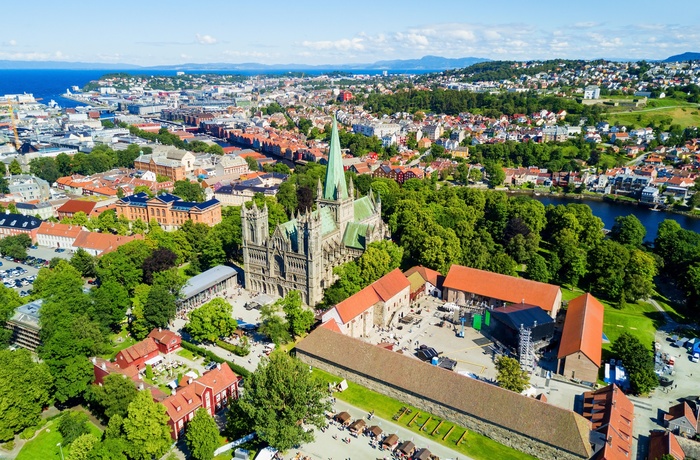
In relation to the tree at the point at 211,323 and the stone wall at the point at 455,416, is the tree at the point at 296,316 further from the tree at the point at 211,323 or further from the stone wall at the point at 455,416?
the tree at the point at 211,323

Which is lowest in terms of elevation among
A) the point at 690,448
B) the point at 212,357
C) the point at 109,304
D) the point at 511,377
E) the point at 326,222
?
the point at 212,357

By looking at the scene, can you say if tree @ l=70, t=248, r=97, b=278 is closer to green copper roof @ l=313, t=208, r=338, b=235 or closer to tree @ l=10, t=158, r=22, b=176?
green copper roof @ l=313, t=208, r=338, b=235

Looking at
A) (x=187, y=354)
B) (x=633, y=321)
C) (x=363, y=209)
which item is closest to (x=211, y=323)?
(x=187, y=354)

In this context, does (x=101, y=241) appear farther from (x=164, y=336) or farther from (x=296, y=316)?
(x=296, y=316)

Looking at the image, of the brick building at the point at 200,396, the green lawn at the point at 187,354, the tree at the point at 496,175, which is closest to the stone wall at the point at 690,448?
the brick building at the point at 200,396

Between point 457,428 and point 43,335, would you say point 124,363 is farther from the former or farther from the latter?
point 457,428

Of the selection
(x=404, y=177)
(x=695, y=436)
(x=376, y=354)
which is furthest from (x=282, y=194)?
(x=695, y=436)

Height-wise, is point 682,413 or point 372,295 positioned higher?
point 372,295
